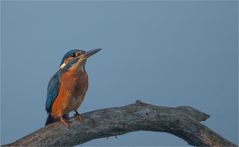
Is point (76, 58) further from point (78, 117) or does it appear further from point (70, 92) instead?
point (78, 117)

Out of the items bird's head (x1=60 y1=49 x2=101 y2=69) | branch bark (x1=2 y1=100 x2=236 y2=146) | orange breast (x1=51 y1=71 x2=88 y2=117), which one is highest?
bird's head (x1=60 y1=49 x2=101 y2=69)

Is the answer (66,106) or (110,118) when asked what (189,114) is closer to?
(110,118)

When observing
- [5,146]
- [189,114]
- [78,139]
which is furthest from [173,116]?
[5,146]

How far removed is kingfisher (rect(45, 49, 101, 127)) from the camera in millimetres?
4078

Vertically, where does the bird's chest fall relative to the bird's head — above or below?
below

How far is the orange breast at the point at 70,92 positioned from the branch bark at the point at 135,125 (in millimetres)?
121

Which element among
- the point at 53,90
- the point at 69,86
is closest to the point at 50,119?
the point at 53,90

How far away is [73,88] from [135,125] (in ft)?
1.93

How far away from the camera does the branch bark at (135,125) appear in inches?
156

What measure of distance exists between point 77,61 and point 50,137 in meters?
0.67

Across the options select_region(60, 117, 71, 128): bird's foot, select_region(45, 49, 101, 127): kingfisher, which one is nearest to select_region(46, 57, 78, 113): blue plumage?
select_region(45, 49, 101, 127): kingfisher

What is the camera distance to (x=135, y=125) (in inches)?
163

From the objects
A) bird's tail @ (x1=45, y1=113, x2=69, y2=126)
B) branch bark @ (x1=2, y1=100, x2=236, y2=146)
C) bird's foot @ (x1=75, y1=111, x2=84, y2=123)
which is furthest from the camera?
bird's tail @ (x1=45, y1=113, x2=69, y2=126)

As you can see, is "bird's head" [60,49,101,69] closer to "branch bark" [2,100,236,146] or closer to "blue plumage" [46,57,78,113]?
"blue plumage" [46,57,78,113]
